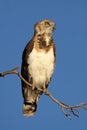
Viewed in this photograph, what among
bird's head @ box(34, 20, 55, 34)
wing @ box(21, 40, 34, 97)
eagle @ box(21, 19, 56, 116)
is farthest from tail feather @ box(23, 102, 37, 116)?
bird's head @ box(34, 20, 55, 34)

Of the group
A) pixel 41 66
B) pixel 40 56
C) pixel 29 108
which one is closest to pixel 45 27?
pixel 40 56

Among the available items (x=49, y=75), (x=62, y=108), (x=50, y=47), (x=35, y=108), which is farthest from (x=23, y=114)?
(x=62, y=108)

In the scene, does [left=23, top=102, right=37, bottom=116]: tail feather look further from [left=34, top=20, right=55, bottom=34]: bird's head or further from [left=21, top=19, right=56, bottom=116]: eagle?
[left=34, top=20, right=55, bottom=34]: bird's head

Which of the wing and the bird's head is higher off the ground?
the bird's head

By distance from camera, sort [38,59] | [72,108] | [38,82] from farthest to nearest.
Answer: [38,82], [38,59], [72,108]

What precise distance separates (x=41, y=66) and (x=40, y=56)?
27 cm

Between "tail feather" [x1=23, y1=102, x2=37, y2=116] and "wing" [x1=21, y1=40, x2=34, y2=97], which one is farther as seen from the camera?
"tail feather" [x1=23, y1=102, x2=37, y2=116]

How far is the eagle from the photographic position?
26.9 feet

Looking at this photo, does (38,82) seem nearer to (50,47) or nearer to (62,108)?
(50,47)

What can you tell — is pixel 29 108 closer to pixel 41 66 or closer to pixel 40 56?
pixel 41 66

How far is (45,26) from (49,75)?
968mm

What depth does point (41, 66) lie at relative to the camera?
8.33m

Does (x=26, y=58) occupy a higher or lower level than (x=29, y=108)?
higher

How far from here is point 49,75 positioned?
8648 millimetres
